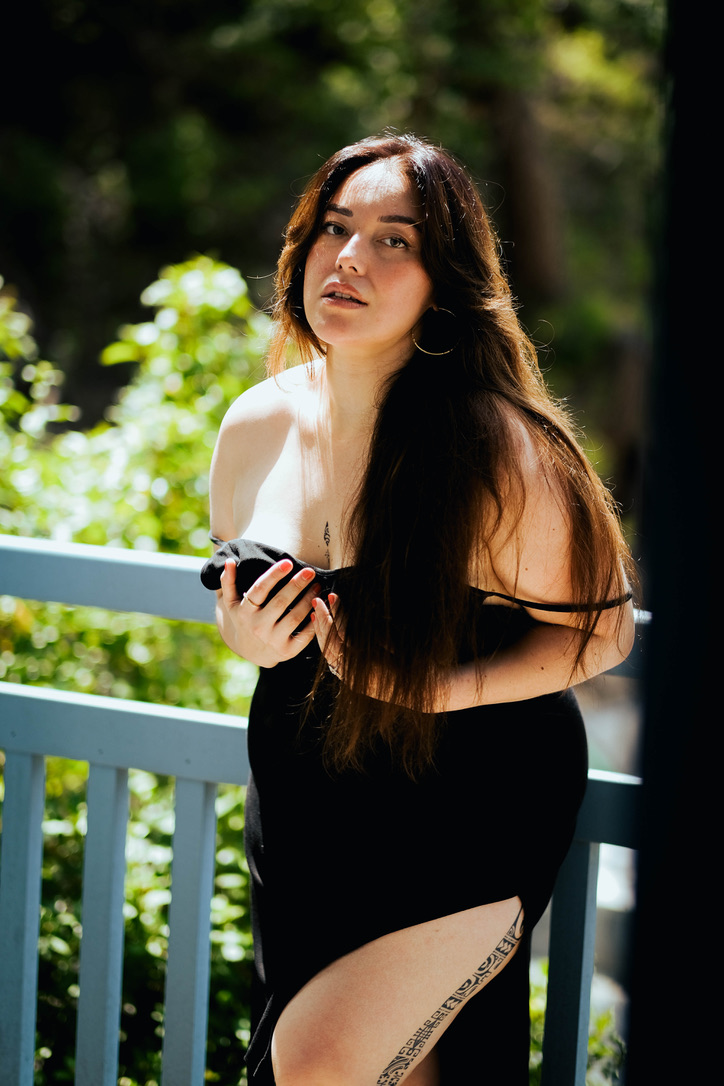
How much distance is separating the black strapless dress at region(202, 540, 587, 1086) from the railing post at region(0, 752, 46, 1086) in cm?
44

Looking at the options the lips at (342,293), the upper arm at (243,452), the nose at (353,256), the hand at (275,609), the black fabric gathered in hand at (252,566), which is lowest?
the hand at (275,609)

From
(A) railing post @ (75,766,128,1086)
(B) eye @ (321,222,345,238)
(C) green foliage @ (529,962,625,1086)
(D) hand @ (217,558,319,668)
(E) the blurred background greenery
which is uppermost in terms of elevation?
(E) the blurred background greenery

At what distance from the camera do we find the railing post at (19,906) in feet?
5.13

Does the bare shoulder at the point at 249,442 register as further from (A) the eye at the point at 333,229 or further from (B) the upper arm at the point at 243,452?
(A) the eye at the point at 333,229

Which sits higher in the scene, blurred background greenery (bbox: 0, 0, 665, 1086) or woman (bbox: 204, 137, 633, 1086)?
blurred background greenery (bbox: 0, 0, 665, 1086)

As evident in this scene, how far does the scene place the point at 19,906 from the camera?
157 cm

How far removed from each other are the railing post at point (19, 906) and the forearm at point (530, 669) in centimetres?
75

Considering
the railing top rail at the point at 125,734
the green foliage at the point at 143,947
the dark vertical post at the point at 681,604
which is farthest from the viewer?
the green foliage at the point at 143,947

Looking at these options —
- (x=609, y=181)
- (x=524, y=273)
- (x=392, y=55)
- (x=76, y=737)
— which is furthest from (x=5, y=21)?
(x=76, y=737)

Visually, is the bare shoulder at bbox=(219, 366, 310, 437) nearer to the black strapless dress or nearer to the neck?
the neck

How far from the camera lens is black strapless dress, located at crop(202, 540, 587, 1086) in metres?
1.27

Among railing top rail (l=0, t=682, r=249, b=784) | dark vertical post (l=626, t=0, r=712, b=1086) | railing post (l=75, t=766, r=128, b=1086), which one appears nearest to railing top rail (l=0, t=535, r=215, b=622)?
railing top rail (l=0, t=682, r=249, b=784)

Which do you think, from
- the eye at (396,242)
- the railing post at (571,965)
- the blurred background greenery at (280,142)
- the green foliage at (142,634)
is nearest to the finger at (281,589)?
the eye at (396,242)

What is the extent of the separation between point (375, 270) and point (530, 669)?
22.2 inches
